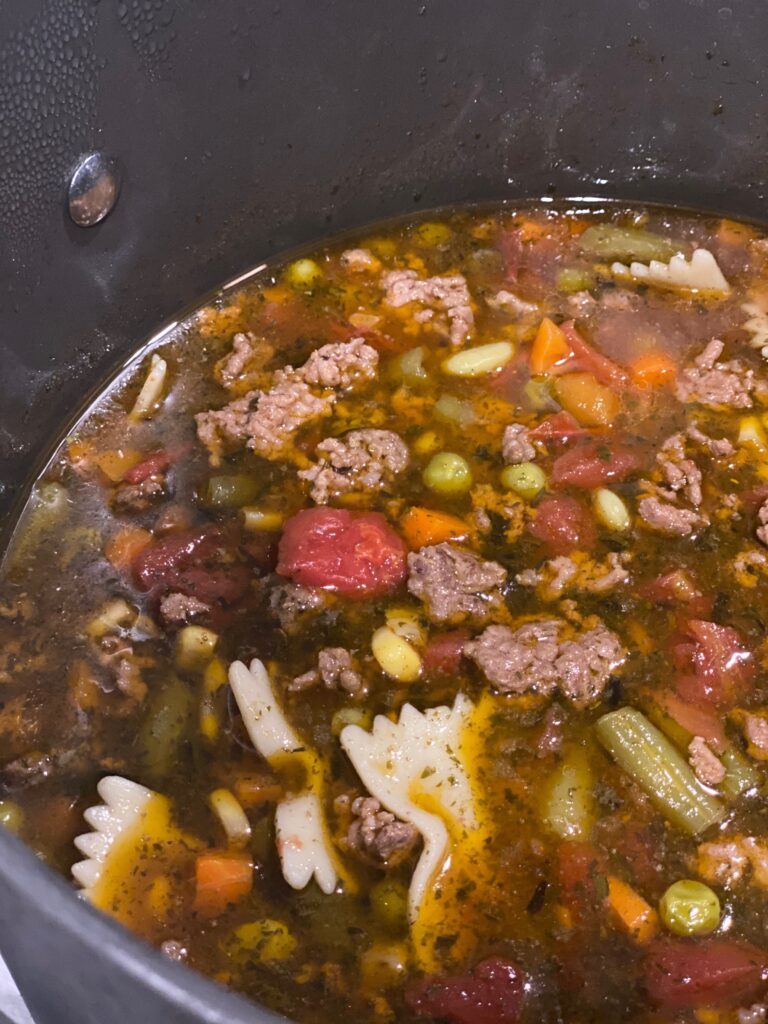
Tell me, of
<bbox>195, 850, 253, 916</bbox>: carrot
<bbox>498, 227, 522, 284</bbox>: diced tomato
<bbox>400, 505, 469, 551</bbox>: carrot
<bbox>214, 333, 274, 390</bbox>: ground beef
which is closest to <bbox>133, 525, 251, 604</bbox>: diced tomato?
<bbox>400, 505, 469, 551</bbox>: carrot

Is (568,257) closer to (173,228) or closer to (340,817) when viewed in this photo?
(173,228)

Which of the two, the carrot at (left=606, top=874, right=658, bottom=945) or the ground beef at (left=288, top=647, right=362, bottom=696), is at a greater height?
the ground beef at (left=288, top=647, right=362, bottom=696)

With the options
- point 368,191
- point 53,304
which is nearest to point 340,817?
point 53,304

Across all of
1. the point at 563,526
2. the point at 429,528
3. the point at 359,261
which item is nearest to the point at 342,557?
the point at 429,528

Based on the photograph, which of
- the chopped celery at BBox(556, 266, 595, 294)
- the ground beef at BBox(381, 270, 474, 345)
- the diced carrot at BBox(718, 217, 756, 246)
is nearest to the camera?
the ground beef at BBox(381, 270, 474, 345)

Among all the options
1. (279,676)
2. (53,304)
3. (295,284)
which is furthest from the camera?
(295,284)

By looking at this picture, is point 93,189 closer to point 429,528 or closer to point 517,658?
point 429,528

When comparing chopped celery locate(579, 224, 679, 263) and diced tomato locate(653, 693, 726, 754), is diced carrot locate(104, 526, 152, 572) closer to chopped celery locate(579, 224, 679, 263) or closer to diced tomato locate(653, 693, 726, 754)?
diced tomato locate(653, 693, 726, 754)
